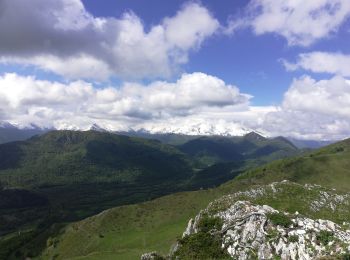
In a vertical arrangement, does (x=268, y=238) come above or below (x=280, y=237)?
below

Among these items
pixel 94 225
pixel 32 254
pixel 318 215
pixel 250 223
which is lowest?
pixel 32 254

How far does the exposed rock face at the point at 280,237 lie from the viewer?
47.6 m

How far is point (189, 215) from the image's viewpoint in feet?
619

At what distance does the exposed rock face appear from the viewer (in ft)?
156

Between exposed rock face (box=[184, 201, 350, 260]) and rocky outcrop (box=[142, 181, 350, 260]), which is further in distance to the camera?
rocky outcrop (box=[142, 181, 350, 260])

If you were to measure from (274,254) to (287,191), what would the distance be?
84737 mm

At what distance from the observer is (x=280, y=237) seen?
164ft

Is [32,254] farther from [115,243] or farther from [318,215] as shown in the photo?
[318,215]

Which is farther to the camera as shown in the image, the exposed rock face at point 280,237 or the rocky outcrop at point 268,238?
the rocky outcrop at point 268,238

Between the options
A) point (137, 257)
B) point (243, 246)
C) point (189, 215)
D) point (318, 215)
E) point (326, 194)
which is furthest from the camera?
point (189, 215)

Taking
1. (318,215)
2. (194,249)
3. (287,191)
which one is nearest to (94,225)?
(287,191)

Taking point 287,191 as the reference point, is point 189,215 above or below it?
below

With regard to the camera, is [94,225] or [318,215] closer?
Answer: [318,215]

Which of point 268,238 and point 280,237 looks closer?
point 280,237
